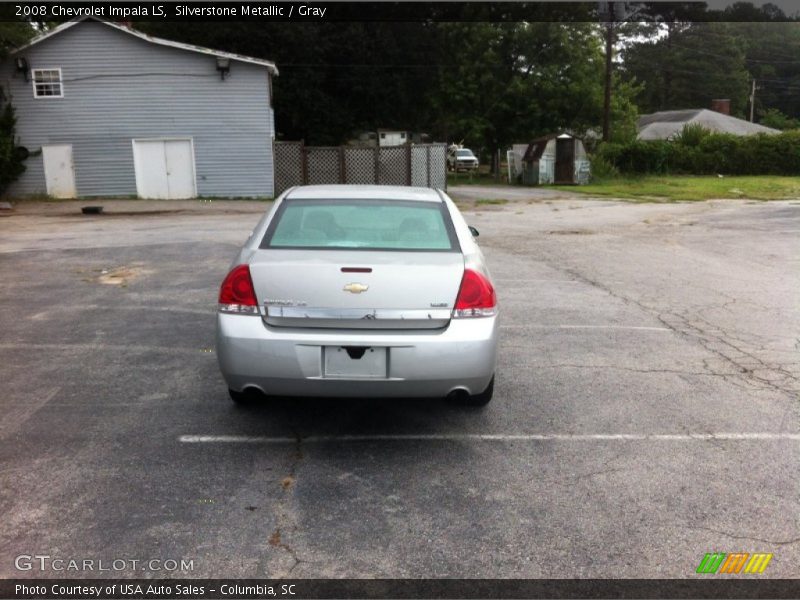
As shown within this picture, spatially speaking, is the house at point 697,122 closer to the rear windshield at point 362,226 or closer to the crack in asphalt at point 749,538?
the rear windshield at point 362,226

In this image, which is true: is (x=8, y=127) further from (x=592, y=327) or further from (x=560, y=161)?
(x=560, y=161)

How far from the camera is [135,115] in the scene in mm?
25469

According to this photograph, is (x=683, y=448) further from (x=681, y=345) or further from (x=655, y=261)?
(x=655, y=261)

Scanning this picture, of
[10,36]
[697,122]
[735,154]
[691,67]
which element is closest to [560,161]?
[735,154]

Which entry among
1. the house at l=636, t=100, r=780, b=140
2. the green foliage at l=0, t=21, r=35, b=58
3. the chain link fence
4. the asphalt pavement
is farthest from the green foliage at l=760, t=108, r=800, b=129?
the asphalt pavement

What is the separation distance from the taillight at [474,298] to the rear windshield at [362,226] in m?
0.37

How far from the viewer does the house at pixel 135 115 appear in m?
24.8

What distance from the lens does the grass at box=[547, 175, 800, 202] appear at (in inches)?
1083

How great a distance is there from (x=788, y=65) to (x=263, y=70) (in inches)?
3236

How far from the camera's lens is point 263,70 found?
84.1ft

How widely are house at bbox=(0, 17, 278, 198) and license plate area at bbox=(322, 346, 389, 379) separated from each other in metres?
22.8

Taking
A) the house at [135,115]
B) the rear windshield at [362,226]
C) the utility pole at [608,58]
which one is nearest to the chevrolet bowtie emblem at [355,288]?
the rear windshield at [362,226]

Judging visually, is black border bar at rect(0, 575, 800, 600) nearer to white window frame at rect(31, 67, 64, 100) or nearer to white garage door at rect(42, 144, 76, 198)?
white garage door at rect(42, 144, 76, 198)

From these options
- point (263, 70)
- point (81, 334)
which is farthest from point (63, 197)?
point (81, 334)
